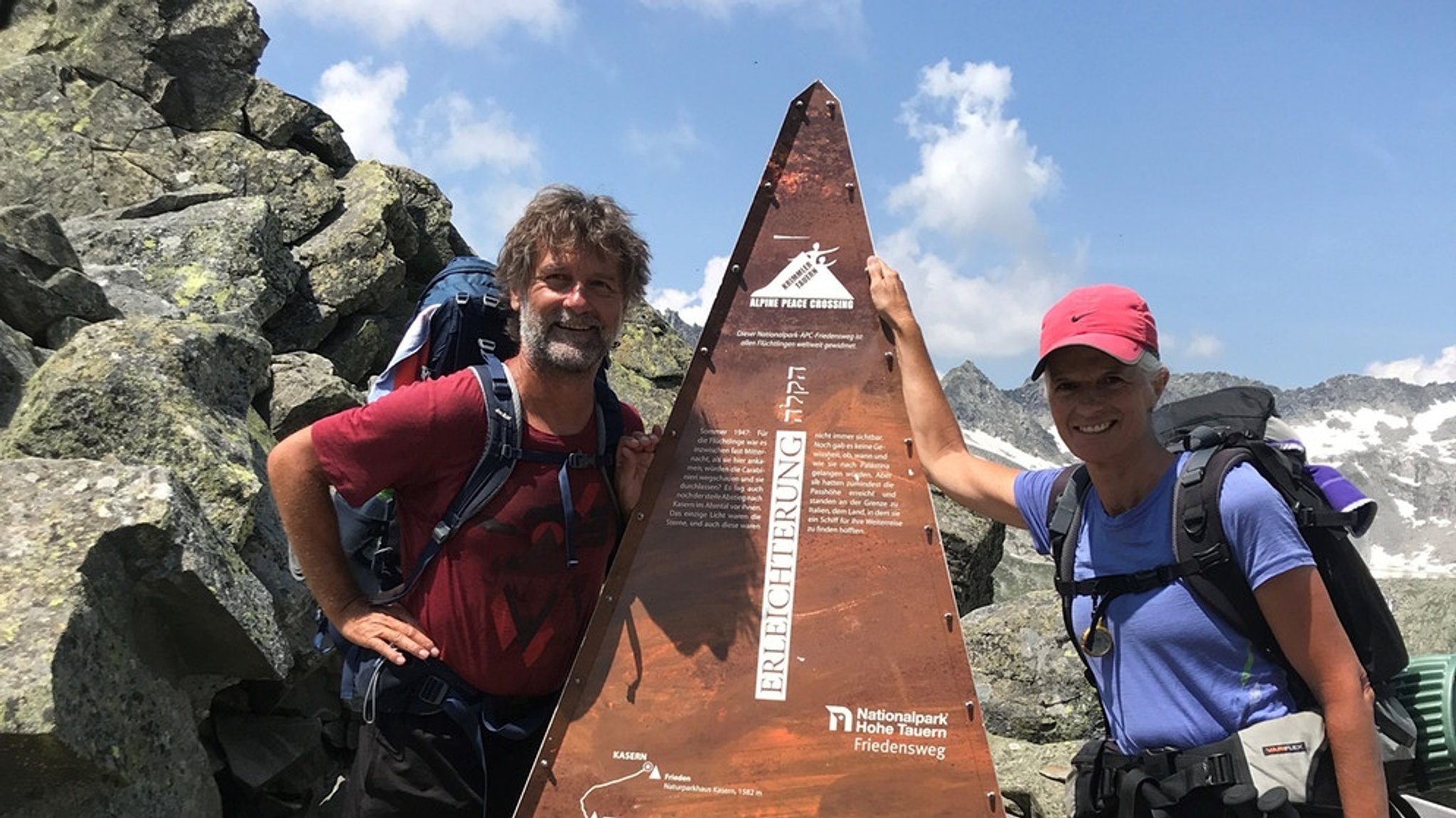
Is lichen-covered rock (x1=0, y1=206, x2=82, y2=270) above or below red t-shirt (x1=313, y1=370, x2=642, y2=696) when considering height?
above

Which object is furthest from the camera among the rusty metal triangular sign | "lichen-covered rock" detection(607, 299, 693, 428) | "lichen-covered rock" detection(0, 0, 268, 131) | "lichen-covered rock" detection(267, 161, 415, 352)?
"lichen-covered rock" detection(0, 0, 268, 131)

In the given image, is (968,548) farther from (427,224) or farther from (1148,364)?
(427,224)

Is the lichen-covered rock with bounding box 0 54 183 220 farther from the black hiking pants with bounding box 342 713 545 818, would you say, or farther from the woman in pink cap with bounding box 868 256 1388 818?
the woman in pink cap with bounding box 868 256 1388 818

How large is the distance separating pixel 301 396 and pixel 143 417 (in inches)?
167

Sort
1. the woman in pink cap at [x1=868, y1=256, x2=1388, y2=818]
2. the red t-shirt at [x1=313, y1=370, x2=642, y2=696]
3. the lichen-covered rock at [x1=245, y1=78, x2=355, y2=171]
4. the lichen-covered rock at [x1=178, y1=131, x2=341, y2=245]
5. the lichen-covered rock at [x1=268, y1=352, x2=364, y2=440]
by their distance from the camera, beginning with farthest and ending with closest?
the lichen-covered rock at [x1=245, y1=78, x2=355, y2=171] < the lichen-covered rock at [x1=178, y1=131, x2=341, y2=245] < the lichen-covered rock at [x1=268, y1=352, x2=364, y2=440] < the red t-shirt at [x1=313, y1=370, x2=642, y2=696] < the woman in pink cap at [x1=868, y1=256, x2=1388, y2=818]

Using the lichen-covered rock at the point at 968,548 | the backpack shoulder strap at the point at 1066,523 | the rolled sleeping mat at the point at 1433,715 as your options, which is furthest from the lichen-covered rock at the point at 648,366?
the rolled sleeping mat at the point at 1433,715

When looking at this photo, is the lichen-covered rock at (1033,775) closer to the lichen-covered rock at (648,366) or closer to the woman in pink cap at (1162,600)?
the woman in pink cap at (1162,600)

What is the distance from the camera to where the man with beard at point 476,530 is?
5.61 m

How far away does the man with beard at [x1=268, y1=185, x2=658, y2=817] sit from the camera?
561cm

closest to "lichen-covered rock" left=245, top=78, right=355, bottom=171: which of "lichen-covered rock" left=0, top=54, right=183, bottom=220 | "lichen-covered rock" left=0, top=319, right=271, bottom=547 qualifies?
"lichen-covered rock" left=0, top=54, right=183, bottom=220

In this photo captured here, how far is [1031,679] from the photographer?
12758mm

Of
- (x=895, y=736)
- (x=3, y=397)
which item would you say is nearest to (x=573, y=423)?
(x=895, y=736)

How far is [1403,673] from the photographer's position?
508 centimetres

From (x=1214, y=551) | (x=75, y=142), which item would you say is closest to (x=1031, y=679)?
(x=1214, y=551)
